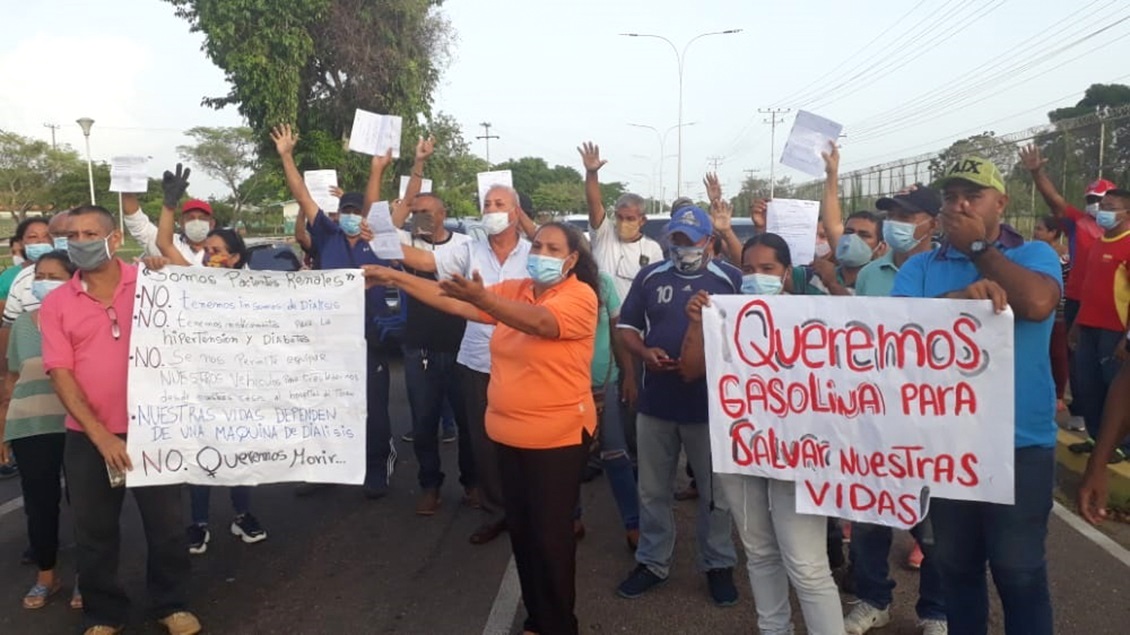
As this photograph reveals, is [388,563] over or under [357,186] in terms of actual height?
under

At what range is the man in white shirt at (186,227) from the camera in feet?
17.6

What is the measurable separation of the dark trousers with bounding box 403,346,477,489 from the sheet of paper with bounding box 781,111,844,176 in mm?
2635

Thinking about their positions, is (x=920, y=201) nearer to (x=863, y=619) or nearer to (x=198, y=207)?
(x=863, y=619)

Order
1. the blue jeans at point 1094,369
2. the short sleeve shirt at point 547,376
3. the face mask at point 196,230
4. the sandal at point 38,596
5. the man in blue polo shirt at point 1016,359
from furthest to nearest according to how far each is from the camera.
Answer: the blue jeans at point 1094,369 < the face mask at point 196,230 < the sandal at point 38,596 < the short sleeve shirt at point 547,376 < the man in blue polo shirt at point 1016,359

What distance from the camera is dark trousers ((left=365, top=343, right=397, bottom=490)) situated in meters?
5.83

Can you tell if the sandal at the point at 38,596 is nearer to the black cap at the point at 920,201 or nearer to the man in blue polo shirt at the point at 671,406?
the man in blue polo shirt at the point at 671,406

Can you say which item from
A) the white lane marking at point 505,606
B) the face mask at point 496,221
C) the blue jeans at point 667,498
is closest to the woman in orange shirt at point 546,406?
the white lane marking at point 505,606

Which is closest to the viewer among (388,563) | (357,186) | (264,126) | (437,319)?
(388,563)

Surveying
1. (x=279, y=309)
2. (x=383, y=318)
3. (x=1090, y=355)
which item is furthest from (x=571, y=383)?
(x=1090, y=355)

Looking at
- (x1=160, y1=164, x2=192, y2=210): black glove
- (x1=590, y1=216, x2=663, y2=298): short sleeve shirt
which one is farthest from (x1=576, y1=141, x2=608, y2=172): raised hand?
(x1=160, y1=164, x2=192, y2=210): black glove

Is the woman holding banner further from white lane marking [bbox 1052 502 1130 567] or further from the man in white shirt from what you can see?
the man in white shirt

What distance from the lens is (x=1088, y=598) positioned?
4.17m

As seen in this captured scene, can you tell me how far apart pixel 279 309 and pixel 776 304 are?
89.0 inches

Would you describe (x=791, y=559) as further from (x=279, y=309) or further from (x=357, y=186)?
(x=357, y=186)
